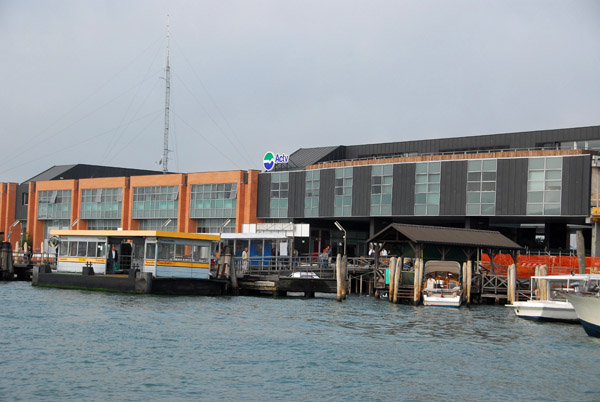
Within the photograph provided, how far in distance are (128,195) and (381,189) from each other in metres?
34.7

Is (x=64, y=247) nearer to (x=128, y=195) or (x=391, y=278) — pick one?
(x=391, y=278)

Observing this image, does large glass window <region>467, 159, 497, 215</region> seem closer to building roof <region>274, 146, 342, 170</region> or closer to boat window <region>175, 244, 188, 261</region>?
building roof <region>274, 146, 342, 170</region>

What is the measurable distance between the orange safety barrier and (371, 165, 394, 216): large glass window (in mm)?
15569

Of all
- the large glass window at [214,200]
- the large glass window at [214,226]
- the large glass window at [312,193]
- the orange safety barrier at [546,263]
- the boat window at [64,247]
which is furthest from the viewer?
the large glass window at [214,226]

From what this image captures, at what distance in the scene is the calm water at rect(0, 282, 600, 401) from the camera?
2233 cm

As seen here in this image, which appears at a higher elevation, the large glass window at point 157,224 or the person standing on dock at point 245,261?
the large glass window at point 157,224

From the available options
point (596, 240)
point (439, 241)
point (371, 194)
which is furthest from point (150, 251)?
point (596, 240)

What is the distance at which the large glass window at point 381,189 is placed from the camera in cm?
7212

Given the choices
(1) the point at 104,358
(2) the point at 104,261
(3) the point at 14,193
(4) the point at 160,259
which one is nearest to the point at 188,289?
(4) the point at 160,259

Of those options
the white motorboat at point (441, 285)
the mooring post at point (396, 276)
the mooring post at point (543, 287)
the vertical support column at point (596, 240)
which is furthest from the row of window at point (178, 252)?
the vertical support column at point (596, 240)

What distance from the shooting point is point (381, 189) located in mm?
72688

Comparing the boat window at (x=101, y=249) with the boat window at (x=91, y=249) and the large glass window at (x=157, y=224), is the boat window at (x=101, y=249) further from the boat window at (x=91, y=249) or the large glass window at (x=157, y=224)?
the large glass window at (x=157, y=224)

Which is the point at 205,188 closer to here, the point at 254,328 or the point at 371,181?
the point at 371,181

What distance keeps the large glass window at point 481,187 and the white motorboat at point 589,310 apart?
105 ft
